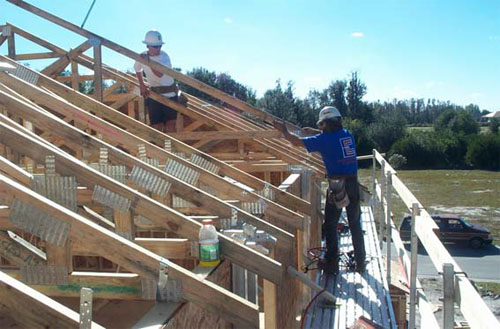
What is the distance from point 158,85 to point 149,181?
4.00 meters

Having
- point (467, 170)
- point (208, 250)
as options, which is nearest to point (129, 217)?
point (208, 250)

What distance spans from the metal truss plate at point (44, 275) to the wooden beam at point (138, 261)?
41 centimetres

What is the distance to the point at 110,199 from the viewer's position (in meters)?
3.05

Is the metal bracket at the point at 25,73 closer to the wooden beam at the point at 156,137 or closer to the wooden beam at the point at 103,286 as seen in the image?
the wooden beam at the point at 156,137

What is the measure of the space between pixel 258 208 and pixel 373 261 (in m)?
3.25

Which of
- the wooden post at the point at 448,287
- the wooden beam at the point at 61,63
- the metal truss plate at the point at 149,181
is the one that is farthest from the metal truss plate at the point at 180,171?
the wooden beam at the point at 61,63

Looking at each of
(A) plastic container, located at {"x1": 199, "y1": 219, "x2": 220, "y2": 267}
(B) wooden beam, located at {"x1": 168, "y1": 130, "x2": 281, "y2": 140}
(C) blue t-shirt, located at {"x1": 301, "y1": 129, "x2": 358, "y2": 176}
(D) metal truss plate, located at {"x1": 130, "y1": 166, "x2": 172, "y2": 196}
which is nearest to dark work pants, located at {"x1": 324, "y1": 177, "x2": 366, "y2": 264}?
(C) blue t-shirt, located at {"x1": 301, "y1": 129, "x2": 358, "y2": 176}

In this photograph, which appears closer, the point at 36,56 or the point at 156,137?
the point at 156,137

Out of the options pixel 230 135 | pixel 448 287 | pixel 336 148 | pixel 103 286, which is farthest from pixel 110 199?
pixel 230 135

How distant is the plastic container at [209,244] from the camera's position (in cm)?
304

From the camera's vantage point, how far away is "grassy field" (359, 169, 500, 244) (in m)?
29.8

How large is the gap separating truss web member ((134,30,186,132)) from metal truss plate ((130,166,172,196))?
3216mm

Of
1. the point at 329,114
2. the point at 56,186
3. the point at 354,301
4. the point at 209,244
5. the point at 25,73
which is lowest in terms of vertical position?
the point at 354,301

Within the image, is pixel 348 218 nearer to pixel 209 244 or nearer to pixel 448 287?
pixel 209 244
